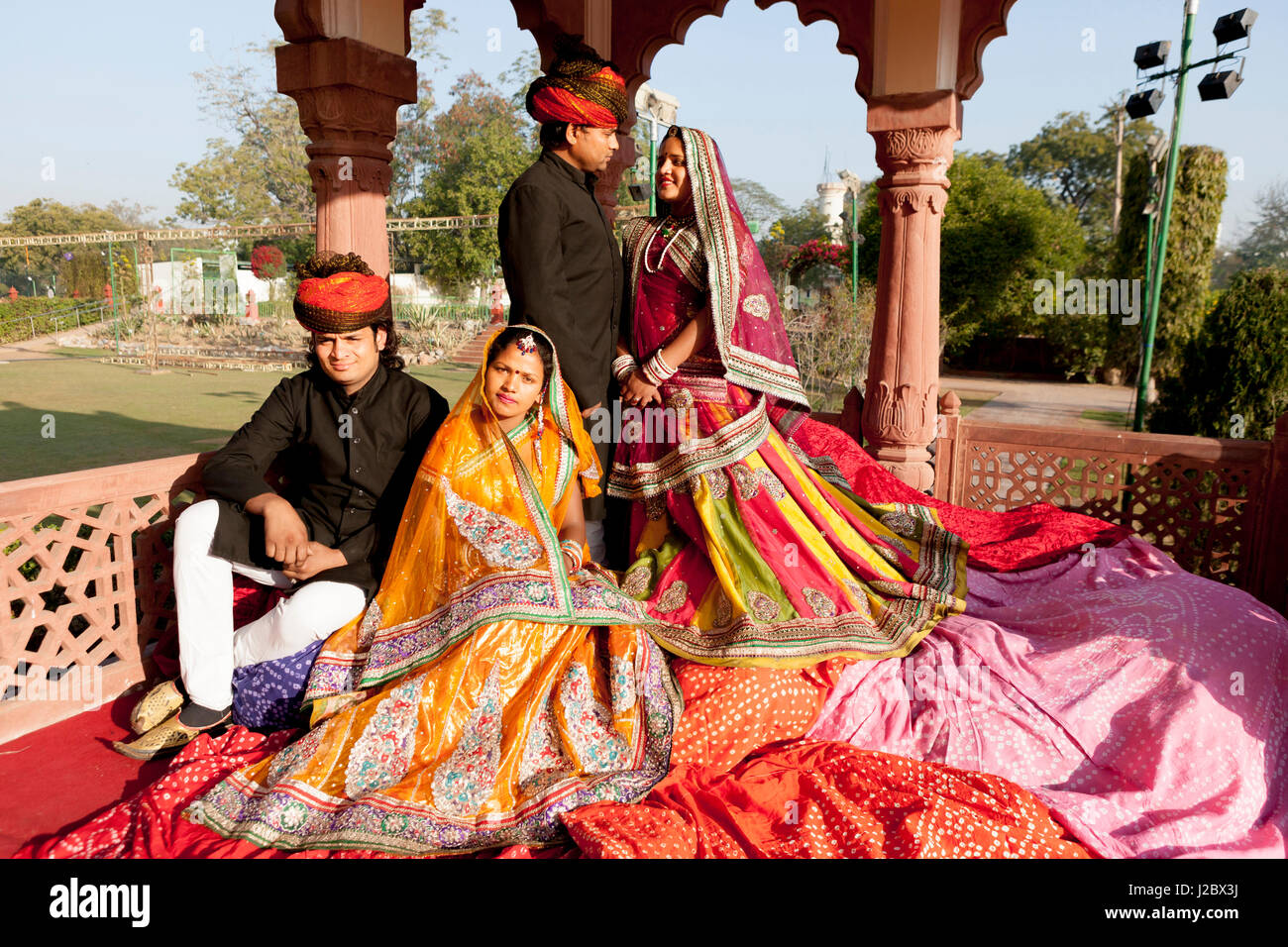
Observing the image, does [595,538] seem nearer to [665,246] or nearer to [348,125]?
[665,246]

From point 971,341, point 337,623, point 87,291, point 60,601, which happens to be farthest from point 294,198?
point 337,623

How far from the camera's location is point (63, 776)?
2549 mm

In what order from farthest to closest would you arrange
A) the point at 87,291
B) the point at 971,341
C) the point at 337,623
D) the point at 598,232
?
the point at 87,291 → the point at 971,341 → the point at 598,232 → the point at 337,623

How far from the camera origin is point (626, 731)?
8.25ft

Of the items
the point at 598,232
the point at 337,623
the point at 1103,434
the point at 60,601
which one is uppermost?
the point at 598,232

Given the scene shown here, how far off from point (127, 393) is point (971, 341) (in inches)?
786

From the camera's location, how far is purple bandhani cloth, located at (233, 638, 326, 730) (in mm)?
2695

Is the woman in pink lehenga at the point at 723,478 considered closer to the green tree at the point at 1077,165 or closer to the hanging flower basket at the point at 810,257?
the hanging flower basket at the point at 810,257

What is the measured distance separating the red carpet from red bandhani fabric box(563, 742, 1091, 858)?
130cm

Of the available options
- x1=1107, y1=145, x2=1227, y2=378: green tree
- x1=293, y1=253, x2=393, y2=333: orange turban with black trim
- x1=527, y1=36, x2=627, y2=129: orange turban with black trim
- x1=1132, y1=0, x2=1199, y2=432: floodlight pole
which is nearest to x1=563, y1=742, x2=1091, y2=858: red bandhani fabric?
x1=293, y1=253, x2=393, y2=333: orange turban with black trim

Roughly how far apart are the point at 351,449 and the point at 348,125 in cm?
171

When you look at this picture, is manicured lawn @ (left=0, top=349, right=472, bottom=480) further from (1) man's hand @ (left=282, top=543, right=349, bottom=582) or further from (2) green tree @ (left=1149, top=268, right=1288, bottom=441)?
(2) green tree @ (left=1149, top=268, right=1288, bottom=441)
